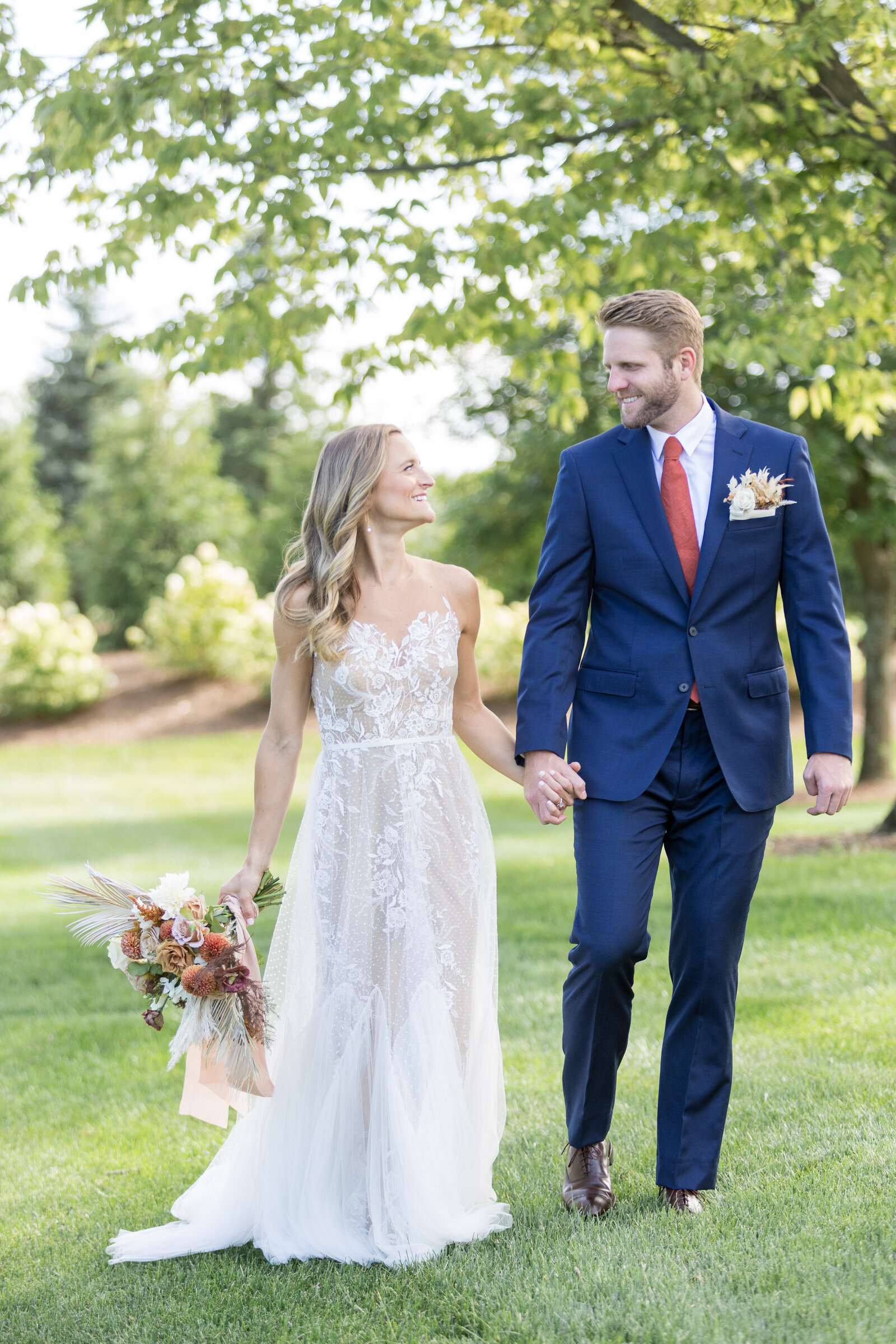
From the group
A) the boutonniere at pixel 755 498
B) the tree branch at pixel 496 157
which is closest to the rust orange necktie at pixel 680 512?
the boutonniere at pixel 755 498

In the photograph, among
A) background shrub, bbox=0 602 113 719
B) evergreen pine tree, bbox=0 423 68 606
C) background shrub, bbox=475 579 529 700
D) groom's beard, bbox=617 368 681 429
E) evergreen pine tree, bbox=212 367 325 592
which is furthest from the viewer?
evergreen pine tree, bbox=212 367 325 592

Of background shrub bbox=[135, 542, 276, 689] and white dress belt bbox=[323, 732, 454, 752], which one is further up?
white dress belt bbox=[323, 732, 454, 752]

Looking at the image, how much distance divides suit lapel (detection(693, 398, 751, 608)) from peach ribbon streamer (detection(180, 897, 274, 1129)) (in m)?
1.48

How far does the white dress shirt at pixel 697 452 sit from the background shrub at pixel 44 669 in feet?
59.1

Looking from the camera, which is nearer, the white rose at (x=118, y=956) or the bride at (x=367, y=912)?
the white rose at (x=118, y=956)

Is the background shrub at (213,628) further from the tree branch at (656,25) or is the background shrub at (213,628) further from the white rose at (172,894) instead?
the white rose at (172,894)

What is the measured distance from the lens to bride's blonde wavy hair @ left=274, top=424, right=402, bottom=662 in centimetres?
356

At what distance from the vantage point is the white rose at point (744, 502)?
11.1 ft

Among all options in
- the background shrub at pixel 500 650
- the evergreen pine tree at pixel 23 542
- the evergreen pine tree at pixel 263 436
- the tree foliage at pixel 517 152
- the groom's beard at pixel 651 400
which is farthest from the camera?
the evergreen pine tree at pixel 263 436

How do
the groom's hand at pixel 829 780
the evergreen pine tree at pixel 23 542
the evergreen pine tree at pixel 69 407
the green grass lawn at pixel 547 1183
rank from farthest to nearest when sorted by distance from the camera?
the evergreen pine tree at pixel 69 407 < the evergreen pine tree at pixel 23 542 < the groom's hand at pixel 829 780 < the green grass lawn at pixel 547 1183

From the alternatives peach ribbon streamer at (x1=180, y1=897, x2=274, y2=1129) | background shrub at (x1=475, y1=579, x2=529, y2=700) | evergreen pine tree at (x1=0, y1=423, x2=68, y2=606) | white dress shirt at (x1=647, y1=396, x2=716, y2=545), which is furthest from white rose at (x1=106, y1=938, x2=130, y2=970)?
evergreen pine tree at (x1=0, y1=423, x2=68, y2=606)

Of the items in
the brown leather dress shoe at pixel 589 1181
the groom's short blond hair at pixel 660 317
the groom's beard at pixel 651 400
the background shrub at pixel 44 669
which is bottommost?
the background shrub at pixel 44 669

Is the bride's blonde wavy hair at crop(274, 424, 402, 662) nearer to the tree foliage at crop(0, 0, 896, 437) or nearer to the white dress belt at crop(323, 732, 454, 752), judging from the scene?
the white dress belt at crop(323, 732, 454, 752)

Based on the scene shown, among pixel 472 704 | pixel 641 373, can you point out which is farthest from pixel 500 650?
pixel 641 373
